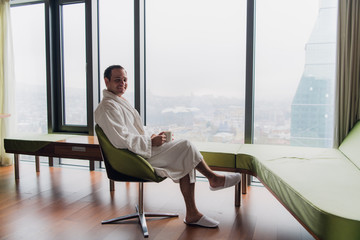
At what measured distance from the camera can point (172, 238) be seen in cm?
196

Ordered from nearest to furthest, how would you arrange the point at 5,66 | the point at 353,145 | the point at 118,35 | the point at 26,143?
the point at 353,145, the point at 26,143, the point at 118,35, the point at 5,66

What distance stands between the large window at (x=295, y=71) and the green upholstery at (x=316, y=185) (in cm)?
47

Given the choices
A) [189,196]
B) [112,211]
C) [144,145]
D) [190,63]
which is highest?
[190,63]

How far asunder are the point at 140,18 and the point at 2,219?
2.52 m

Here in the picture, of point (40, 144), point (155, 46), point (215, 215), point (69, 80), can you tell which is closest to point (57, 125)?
point (69, 80)

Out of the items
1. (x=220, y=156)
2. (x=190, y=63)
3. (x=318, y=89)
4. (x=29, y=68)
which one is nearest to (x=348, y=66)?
(x=318, y=89)

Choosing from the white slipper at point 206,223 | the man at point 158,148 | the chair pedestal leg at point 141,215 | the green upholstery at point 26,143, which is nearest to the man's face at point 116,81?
the man at point 158,148

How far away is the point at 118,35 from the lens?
3.78 m

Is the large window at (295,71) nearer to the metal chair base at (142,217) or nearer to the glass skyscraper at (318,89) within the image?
the glass skyscraper at (318,89)

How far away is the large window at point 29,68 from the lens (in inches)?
162

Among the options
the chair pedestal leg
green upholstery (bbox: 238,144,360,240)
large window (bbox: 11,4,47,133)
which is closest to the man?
the chair pedestal leg

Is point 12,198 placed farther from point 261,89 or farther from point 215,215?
point 261,89

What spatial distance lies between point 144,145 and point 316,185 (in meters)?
1.10

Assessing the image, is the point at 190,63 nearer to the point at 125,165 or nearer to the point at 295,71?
the point at 295,71
